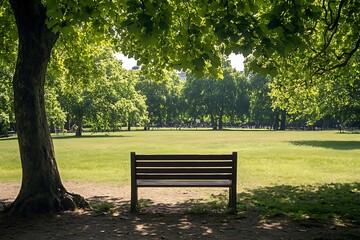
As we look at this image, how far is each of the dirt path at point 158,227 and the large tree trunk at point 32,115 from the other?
0.66 meters

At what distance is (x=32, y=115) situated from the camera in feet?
27.4

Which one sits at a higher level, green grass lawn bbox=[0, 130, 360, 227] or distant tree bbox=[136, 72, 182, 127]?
distant tree bbox=[136, 72, 182, 127]

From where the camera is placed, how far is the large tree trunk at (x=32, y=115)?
8.30 m

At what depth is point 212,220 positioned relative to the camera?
7.66m

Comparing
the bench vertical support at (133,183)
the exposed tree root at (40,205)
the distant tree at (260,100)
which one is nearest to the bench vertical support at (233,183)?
the bench vertical support at (133,183)

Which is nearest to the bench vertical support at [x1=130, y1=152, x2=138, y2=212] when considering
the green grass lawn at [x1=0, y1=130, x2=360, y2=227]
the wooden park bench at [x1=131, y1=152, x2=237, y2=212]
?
the wooden park bench at [x1=131, y1=152, x2=237, y2=212]

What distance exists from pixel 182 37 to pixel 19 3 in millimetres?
3753

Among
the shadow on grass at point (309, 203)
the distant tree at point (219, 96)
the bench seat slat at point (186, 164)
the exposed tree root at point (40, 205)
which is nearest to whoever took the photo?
the shadow on grass at point (309, 203)

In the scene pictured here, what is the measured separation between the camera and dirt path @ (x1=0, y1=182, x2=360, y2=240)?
6570 mm

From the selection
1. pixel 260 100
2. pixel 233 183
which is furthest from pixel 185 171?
pixel 260 100

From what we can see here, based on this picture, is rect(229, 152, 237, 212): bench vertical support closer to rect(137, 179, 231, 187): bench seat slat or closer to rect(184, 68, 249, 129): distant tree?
rect(137, 179, 231, 187): bench seat slat

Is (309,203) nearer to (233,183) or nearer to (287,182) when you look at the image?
(233,183)

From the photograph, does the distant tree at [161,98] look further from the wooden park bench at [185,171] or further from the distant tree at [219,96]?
the wooden park bench at [185,171]

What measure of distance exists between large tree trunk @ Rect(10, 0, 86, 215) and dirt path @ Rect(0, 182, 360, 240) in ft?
2.16
